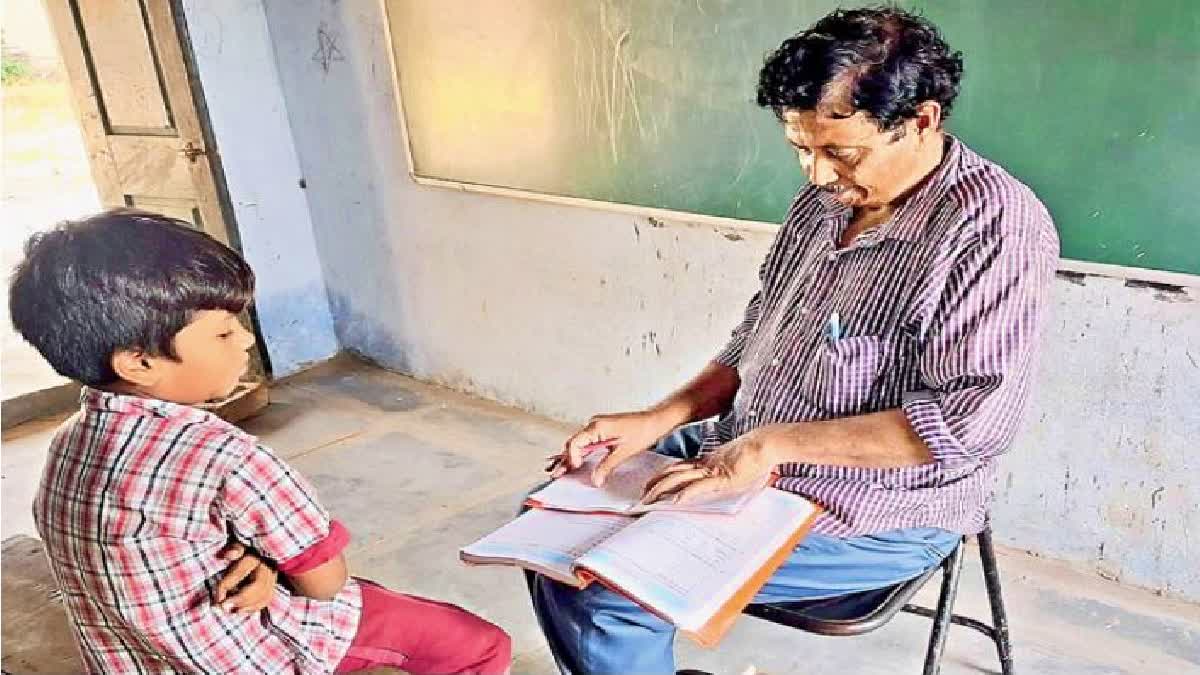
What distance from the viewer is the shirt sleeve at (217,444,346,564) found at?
1084 millimetres

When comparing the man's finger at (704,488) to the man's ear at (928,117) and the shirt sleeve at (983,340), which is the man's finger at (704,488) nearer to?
the shirt sleeve at (983,340)

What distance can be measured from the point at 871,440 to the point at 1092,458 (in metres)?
1.02

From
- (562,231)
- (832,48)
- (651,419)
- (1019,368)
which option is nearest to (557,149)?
(562,231)

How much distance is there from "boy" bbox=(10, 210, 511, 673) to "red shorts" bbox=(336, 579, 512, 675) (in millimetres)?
174

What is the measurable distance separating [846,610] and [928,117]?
26.0 inches

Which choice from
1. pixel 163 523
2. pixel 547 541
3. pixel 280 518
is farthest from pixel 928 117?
pixel 163 523

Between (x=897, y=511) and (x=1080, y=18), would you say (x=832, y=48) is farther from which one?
(x=1080, y=18)

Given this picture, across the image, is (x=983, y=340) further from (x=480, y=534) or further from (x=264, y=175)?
(x=264, y=175)

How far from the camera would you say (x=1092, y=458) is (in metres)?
1.99

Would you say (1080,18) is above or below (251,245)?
above

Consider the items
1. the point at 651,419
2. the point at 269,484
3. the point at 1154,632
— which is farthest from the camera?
the point at 1154,632

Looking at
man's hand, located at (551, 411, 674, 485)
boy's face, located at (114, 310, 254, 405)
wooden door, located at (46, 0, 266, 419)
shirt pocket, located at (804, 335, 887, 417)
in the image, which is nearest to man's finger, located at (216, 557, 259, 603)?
boy's face, located at (114, 310, 254, 405)

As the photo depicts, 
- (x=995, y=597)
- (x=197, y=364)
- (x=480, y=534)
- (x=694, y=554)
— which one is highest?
(x=197, y=364)

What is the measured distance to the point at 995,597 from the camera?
1.58 metres
